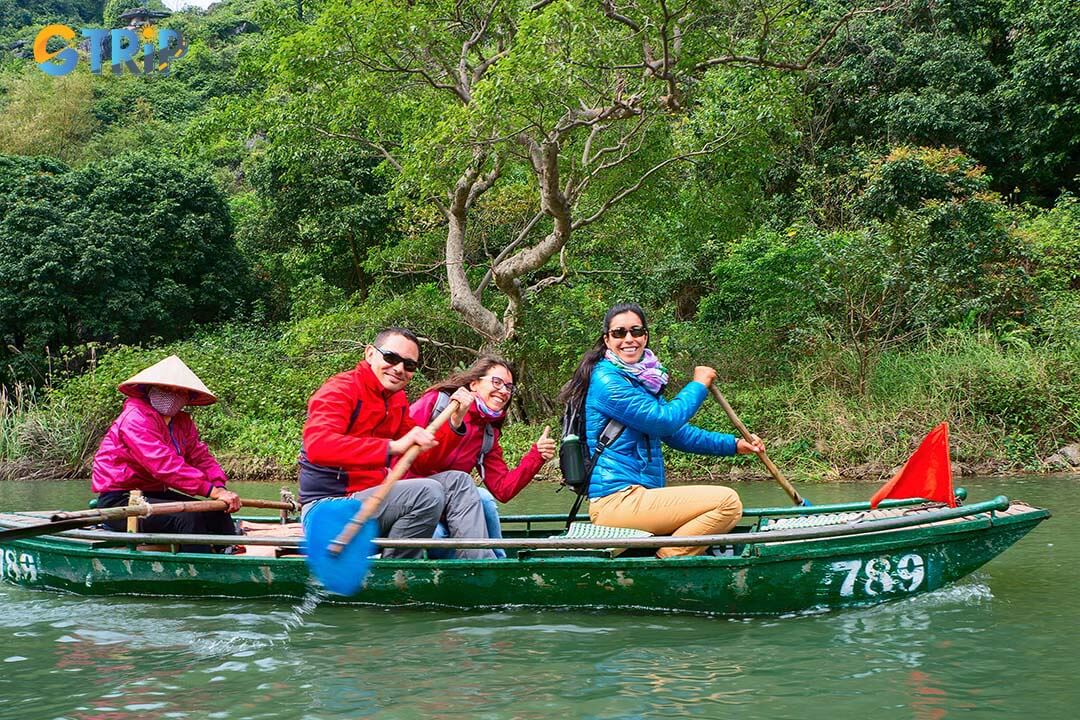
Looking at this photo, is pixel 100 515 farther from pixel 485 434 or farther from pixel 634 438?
pixel 634 438

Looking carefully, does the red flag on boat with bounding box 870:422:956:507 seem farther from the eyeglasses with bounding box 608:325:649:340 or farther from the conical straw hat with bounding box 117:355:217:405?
the conical straw hat with bounding box 117:355:217:405

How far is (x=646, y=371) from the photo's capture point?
515 centimetres

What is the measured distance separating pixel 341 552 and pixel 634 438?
152 cm

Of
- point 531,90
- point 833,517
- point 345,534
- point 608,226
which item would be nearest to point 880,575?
point 833,517

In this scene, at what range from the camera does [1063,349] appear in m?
12.5

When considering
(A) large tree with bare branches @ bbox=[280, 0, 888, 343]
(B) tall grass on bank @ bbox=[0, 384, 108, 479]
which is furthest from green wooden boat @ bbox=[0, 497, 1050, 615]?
(B) tall grass on bank @ bbox=[0, 384, 108, 479]

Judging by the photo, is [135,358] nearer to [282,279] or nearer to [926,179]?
[282,279]

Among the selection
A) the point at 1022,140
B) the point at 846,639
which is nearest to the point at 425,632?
the point at 846,639

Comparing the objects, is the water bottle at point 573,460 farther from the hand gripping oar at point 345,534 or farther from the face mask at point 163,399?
the face mask at point 163,399

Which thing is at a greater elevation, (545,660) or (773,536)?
(773,536)

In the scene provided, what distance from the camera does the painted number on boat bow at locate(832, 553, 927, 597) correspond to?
5062 mm

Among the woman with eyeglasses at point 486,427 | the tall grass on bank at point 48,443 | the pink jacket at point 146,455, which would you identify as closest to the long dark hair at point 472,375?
the woman with eyeglasses at point 486,427

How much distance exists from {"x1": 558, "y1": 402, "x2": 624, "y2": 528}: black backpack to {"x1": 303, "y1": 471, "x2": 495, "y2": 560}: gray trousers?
0.57 m

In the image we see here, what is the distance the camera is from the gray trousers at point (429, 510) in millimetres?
5410
